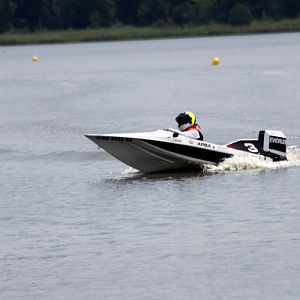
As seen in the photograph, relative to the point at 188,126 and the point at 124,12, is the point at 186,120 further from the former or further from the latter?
the point at 124,12

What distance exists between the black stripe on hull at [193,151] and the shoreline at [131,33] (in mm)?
107144

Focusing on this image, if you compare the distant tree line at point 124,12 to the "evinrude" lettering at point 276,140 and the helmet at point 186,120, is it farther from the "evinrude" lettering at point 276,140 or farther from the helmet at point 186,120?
the helmet at point 186,120

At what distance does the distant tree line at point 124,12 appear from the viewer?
138625 mm

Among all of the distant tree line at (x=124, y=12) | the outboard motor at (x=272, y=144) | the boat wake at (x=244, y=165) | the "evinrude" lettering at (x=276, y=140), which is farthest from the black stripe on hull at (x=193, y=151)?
the distant tree line at (x=124, y=12)

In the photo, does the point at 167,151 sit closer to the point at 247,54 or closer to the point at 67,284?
the point at 67,284

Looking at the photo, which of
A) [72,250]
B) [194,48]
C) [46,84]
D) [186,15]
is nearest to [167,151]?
[72,250]

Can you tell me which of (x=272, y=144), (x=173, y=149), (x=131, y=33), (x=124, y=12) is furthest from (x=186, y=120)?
(x=124, y=12)

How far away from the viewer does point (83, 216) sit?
22891mm

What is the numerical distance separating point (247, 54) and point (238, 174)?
237 ft

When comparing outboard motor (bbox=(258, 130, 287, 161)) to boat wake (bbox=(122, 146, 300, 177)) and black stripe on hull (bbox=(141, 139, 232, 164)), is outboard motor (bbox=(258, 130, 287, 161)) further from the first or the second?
black stripe on hull (bbox=(141, 139, 232, 164))

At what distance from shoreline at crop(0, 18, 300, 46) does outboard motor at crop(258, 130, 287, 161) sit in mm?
106384

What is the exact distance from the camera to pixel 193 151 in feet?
91.1

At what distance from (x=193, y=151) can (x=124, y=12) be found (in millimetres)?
122727

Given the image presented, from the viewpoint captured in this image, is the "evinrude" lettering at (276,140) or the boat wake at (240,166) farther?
the "evinrude" lettering at (276,140)
